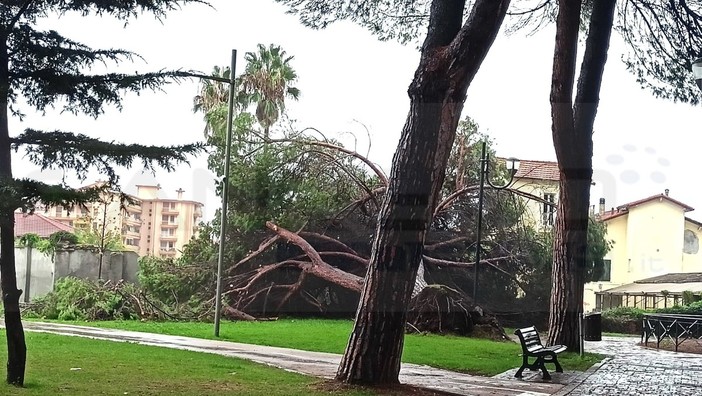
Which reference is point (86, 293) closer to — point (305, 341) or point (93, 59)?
point (305, 341)

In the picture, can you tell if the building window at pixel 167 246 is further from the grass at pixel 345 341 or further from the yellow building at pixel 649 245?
the yellow building at pixel 649 245

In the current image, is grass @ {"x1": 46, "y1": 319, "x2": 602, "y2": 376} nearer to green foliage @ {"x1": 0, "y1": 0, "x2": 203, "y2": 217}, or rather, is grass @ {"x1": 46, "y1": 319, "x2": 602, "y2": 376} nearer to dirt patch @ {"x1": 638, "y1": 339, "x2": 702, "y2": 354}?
dirt patch @ {"x1": 638, "y1": 339, "x2": 702, "y2": 354}

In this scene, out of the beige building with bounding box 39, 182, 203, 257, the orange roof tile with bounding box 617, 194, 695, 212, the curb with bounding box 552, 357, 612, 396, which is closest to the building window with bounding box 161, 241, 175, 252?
the beige building with bounding box 39, 182, 203, 257

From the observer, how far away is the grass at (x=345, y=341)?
45.0ft

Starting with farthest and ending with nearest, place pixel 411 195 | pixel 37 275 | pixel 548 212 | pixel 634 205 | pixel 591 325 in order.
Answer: pixel 634 205 < pixel 548 212 < pixel 591 325 < pixel 37 275 < pixel 411 195

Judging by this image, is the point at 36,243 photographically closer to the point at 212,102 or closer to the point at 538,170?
the point at 212,102

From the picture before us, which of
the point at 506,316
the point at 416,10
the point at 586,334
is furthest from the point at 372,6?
the point at 506,316

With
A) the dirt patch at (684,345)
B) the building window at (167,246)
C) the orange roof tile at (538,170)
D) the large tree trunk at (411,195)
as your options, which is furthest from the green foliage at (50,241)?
the dirt patch at (684,345)

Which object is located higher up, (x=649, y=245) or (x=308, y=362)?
(x=649, y=245)

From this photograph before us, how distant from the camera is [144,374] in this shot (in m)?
9.49

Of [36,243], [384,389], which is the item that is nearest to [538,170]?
[36,243]

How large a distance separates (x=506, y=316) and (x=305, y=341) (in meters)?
10.4

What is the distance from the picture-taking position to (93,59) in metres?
8.12

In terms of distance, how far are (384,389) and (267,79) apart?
2168 cm
